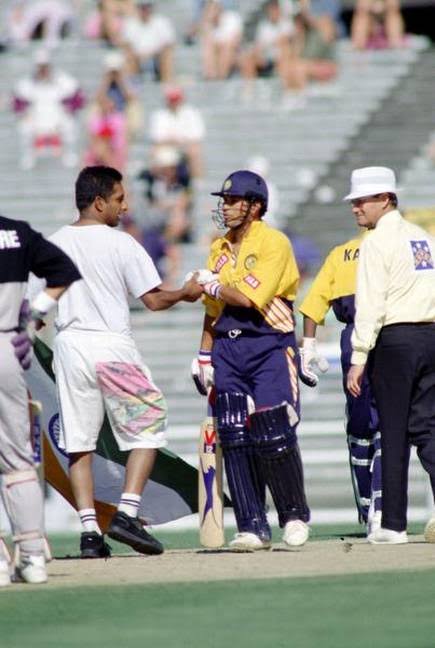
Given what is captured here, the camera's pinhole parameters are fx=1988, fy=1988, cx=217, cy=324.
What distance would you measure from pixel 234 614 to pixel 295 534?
2.72m

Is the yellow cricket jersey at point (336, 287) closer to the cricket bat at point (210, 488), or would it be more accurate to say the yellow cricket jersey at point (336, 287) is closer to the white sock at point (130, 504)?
the cricket bat at point (210, 488)

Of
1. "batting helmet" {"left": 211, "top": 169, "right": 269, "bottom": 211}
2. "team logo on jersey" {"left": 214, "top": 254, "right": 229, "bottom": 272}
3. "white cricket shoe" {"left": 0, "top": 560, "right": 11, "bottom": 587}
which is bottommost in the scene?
"white cricket shoe" {"left": 0, "top": 560, "right": 11, "bottom": 587}

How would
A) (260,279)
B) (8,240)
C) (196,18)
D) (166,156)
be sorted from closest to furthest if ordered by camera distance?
(8,240) → (260,279) → (166,156) → (196,18)

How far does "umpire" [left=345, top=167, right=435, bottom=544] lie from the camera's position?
34.4ft

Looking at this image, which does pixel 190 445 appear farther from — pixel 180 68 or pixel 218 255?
pixel 180 68

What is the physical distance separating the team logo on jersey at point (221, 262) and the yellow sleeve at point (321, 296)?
89cm

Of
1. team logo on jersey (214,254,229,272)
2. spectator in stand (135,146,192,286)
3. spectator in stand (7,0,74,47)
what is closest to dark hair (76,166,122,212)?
team logo on jersey (214,254,229,272)

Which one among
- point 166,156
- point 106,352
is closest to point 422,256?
point 106,352

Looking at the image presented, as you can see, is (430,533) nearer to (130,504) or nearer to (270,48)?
(130,504)

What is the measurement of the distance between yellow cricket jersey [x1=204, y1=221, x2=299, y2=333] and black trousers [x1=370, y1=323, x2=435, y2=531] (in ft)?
1.87

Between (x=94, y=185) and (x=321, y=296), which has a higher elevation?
(x=94, y=185)

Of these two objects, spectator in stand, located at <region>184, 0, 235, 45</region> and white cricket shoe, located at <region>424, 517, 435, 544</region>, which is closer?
white cricket shoe, located at <region>424, 517, 435, 544</region>

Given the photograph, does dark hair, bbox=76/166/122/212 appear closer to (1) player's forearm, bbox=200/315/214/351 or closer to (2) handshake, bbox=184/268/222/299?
(2) handshake, bbox=184/268/222/299

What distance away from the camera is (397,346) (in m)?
10.6
